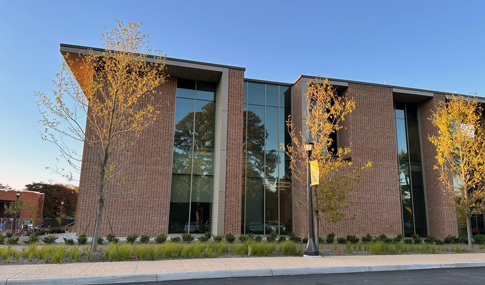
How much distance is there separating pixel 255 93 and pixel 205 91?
325 cm

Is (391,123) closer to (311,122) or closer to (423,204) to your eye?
(423,204)

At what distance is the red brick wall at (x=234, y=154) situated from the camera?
17.7 m

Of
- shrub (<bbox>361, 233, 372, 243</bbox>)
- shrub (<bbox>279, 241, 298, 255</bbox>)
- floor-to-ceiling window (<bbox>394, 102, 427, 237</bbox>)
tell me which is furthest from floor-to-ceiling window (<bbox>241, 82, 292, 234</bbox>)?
floor-to-ceiling window (<bbox>394, 102, 427, 237</bbox>)

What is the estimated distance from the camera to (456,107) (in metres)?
17.6

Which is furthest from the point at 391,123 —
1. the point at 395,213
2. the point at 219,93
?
the point at 219,93

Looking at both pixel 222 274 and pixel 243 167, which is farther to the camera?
pixel 243 167

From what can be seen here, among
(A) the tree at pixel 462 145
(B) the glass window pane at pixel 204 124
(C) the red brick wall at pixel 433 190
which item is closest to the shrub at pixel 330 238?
(A) the tree at pixel 462 145

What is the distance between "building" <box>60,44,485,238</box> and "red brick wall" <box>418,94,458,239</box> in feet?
0.22

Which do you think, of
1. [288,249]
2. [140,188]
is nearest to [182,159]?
[140,188]

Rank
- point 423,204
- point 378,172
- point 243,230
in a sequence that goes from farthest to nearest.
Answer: point 423,204, point 378,172, point 243,230

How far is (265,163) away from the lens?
66.5 ft

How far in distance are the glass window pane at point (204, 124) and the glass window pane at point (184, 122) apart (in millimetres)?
364

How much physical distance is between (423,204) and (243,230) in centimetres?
1288

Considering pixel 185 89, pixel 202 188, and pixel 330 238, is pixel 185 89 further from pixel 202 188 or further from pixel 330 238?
pixel 330 238
